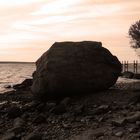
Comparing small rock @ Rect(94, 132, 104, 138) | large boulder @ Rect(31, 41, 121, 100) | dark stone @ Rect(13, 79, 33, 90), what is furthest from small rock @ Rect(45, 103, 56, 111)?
dark stone @ Rect(13, 79, 33, 90)

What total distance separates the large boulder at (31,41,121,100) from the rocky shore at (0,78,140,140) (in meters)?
0.50

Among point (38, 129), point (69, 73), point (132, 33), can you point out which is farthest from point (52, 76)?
point (132, 33)

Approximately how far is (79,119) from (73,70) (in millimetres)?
4881

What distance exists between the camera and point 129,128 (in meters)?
13.4

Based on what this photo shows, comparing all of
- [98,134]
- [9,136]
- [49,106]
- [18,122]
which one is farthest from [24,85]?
[98,134]

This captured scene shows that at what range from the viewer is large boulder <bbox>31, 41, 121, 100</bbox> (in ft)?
67.4

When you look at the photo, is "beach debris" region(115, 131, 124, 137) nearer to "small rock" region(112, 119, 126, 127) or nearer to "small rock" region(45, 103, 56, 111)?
"small rock" region(112, 119, 126, 127)

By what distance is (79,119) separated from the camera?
16203mm

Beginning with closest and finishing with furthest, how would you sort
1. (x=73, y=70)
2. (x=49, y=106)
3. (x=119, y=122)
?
(x=119, y=122)
(x=49, y=106)
(x=73, y=70)

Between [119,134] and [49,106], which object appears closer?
[119,134]

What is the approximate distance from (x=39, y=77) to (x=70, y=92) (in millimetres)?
1731

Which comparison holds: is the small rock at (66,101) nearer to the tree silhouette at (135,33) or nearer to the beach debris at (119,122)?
the beach debris at (119,122)

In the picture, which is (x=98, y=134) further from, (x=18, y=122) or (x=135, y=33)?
(x=135, y=33)

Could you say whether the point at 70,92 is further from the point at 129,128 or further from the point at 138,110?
the point at 129,128
